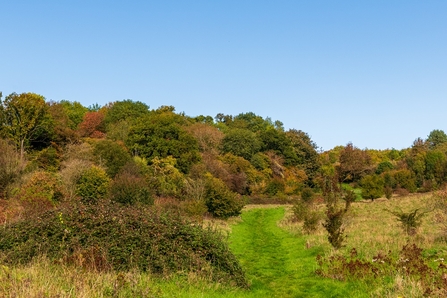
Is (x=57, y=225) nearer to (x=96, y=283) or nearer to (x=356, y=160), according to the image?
(x=96, y=283)

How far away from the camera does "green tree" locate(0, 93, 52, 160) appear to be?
43.2 m

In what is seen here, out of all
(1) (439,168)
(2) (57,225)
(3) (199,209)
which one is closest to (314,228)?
(3) (199,209)

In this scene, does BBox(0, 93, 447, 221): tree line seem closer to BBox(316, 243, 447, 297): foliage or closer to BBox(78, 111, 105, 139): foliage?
BBox(78, 111, 105, 139): foliage

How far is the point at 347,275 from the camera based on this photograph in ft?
36.1

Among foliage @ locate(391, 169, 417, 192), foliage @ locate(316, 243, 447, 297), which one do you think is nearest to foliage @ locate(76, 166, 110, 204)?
foliage @ locate(316, 243, 447, 297)

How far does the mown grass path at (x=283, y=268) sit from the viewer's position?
10.3 metres

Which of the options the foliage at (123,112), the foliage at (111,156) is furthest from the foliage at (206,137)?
the foliage at (111,156)

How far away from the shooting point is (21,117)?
43875 millimetres

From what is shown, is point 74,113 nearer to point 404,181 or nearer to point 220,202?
point 220,202

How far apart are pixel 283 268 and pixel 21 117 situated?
3941 cm

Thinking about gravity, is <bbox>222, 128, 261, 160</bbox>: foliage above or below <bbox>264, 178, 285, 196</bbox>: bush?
above

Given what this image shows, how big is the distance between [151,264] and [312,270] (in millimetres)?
5466

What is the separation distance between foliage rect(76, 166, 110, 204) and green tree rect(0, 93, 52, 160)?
1561cm

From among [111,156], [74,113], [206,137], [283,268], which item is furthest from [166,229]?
[74,113]
